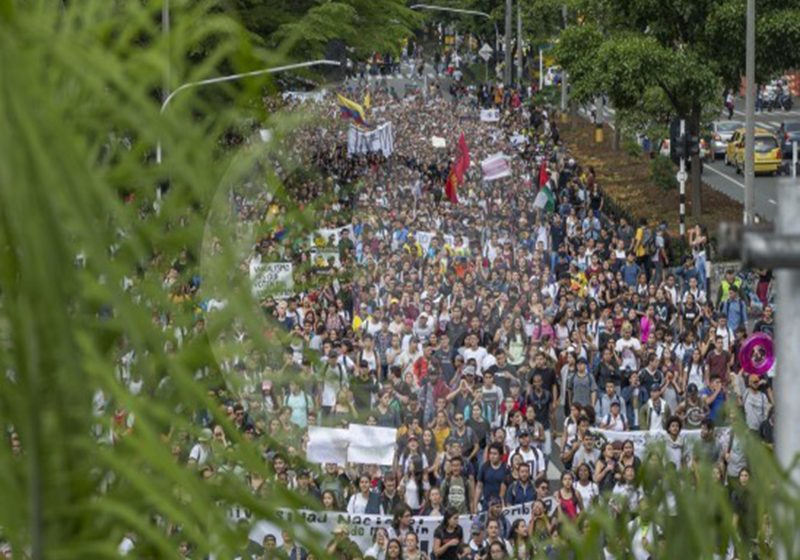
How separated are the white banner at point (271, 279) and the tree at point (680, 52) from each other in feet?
122

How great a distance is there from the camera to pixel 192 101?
3008mm

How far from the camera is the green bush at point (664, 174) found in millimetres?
46375

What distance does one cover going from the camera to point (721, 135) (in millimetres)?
61000

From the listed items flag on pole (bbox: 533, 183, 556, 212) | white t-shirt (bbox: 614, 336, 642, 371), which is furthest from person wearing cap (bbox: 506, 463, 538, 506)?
flag on pole (bbox: 533, 183, 556, 212)

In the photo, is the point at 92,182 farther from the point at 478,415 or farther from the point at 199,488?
the point at 478,415

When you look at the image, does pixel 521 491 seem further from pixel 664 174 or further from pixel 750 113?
pixel 664 174

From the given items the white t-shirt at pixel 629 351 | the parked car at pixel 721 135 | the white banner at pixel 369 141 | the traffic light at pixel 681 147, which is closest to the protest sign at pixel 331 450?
the white t-shirt at pixel 629 351

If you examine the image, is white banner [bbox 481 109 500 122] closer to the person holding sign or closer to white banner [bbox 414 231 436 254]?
white banner [bbox 414 231 436 254]

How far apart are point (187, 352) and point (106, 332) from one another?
16 cm

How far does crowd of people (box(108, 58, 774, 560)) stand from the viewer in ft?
20.5

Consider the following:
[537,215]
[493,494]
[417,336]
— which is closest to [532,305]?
[417,336]

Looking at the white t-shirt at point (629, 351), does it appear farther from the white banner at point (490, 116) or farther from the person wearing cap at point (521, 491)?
the white banner at point (490, 116)

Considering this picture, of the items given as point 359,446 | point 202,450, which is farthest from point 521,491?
point 202,450

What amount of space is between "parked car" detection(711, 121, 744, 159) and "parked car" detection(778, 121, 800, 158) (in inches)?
54.7
